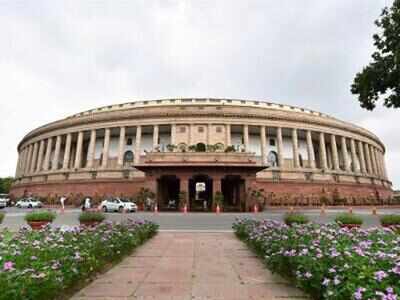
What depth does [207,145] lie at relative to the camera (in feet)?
139

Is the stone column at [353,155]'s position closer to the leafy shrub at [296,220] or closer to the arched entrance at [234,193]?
the arched entrance at [234,193]

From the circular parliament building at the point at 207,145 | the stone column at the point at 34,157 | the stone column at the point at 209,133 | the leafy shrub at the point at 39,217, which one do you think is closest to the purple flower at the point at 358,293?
the leafy shrub at the point at 39,217

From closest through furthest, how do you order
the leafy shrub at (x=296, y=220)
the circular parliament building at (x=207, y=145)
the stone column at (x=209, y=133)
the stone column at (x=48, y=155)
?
the leafy shrub at (x=296, y=220) < the circular parliament building at (x=207, y=145) < the stone column at (x=209, y=133) < the stone column at (x=48, y=155)

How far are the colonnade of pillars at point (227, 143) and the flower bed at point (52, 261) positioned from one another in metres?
43.6

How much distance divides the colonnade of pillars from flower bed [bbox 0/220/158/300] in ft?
143

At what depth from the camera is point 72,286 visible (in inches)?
208

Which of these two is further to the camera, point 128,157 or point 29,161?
point 29,161

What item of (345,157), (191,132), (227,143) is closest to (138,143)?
(191,132)

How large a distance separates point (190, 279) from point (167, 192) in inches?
1360

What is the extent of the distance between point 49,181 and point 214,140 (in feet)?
111

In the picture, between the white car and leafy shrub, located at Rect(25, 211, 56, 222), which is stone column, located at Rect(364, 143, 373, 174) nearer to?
the white car

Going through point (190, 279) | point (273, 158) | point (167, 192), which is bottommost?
point (190, 279)

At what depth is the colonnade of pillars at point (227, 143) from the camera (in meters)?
52.9

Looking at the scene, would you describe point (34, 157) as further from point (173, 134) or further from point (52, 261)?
point (52, 261)
